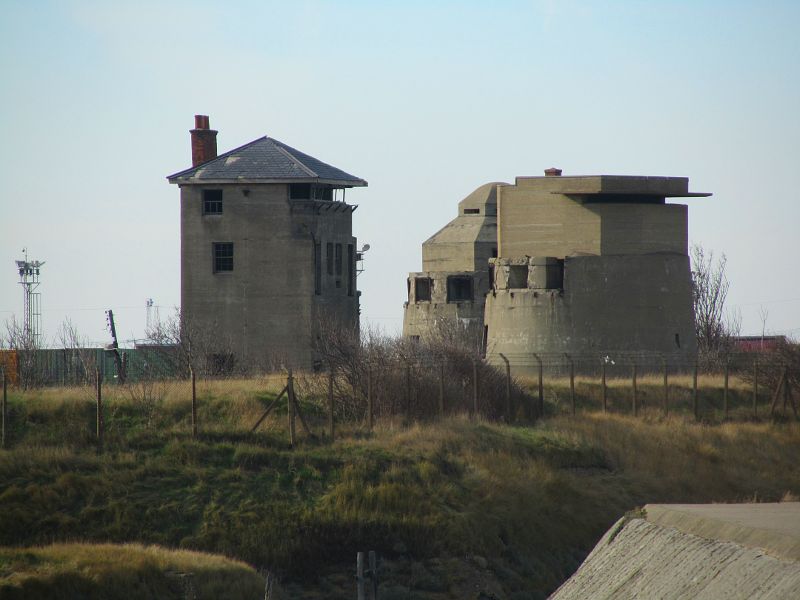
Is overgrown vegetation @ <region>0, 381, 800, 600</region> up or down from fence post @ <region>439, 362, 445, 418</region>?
down

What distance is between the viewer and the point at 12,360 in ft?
138

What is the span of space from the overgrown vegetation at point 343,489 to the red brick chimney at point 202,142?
56.6ft

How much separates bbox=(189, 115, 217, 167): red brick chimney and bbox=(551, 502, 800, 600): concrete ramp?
34441 mm

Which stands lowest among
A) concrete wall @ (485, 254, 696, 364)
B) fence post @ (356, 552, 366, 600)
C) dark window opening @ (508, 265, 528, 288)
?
fence post @ (356, 552, 366, 600)

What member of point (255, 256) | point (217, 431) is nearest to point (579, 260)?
point (255, 256)

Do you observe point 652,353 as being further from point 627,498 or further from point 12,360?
point 12,360

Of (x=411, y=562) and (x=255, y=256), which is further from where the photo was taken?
(x=255, y=256)

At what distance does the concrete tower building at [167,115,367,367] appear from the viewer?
45125 mm

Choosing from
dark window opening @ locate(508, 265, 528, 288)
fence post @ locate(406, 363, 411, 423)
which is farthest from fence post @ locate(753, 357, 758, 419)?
fence post @ locate(406, 363, 411, 423)

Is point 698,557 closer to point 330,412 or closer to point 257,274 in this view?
→ point 330,412

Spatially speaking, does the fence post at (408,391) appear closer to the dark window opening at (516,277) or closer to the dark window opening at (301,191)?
the dark window opening at (516,277)

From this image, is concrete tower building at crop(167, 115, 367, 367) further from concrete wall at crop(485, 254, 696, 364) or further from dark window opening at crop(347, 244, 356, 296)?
concrete wall at crop(485, 254, 696, 364)

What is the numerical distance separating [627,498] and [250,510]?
8658mm

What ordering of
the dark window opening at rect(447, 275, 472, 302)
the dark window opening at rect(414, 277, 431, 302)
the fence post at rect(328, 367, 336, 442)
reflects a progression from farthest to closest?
the dark window opening at rect(414, 277, 431, 302) < the dark window opening at rect(447, 275, 472, 302) < the fence post at rect(328, 367, 336, 442)
